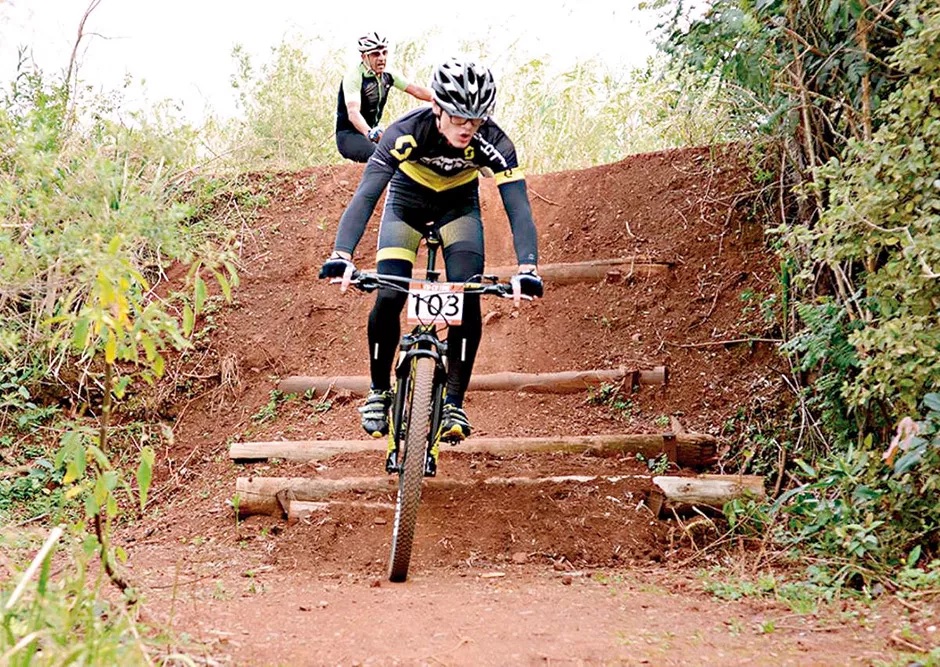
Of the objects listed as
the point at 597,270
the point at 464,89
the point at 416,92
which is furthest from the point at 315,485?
the point at 416,92

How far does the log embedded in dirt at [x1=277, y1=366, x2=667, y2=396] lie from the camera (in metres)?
7.46

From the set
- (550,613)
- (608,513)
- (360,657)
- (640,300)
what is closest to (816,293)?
(608,513)

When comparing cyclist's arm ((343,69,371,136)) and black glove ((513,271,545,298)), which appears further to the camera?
cyclist's arm ((343,69,371,136))

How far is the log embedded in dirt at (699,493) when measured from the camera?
582cm

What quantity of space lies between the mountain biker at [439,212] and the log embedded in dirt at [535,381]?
6.91 ft

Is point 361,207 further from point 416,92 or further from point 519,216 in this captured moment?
point 416,92

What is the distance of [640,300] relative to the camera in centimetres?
823

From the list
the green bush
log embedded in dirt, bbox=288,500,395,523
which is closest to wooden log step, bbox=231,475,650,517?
log embedded in dirt, bbox=288,500,395,523

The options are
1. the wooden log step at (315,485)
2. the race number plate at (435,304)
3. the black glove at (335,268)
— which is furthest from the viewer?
the wooden log step at (315,485)

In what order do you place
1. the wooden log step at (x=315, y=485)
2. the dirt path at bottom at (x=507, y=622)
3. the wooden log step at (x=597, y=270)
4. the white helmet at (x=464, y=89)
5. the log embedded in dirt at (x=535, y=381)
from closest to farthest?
the dirt path at bottom at (x=507, y=622)
the white helmet at (x=464, y=89)
the wooden log step at (x=315, y=485)
the log embedded in dirt at (x=535, y=381)
the wooden log step at (x=597, y=270)

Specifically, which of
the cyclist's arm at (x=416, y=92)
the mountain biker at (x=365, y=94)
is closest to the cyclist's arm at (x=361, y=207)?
the mountain biker at (x=365, y=94)

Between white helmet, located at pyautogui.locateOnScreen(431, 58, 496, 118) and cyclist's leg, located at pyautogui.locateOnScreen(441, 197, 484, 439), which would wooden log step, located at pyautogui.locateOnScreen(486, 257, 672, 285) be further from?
white helmet, located at pyautogui.locateOnScreen(431, 58, 496, 118)

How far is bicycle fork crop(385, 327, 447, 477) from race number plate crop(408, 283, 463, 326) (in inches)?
5.4

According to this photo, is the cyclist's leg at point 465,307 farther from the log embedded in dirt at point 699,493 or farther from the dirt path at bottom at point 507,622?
the log embedded in dirt at point 699,493
